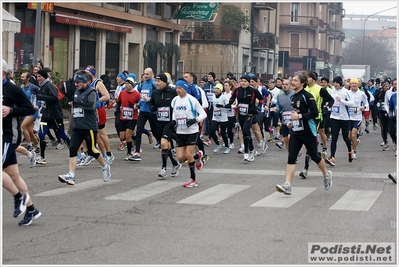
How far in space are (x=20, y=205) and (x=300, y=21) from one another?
233 ft

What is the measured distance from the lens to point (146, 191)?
11.7 metres

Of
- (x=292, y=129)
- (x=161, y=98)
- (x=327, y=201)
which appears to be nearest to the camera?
(x=327, y=201)

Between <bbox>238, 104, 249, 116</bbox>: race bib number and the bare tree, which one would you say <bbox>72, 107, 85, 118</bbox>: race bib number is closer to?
<bbox>238, 104, 249, 116</bbox>: race bib number

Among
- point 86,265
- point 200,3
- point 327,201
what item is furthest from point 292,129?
point 200,3

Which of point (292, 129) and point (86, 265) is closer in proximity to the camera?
point (86, 265)

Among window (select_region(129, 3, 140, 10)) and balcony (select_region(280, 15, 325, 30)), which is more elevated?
balcony (select_region(280, 15, 325, 30))

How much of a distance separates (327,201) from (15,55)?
19090 mm

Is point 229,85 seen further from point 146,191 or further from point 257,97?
point 146,191

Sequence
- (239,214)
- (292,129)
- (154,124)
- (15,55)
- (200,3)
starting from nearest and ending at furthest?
(239,214) → (292,129) → (154,124) → (15,55) → (200,3)

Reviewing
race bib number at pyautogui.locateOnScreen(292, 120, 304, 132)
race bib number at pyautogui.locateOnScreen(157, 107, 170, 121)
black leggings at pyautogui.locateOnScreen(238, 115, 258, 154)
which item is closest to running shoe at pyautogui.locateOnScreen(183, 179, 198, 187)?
race bib number at pyautogui.locateOnScreen(292, 120, 304, 132)

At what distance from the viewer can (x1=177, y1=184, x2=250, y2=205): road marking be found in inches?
422

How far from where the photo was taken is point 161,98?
1432 cm

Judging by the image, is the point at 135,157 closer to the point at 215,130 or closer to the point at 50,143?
the point at 215,130

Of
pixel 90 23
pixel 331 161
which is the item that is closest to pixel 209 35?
pixel 90 23
